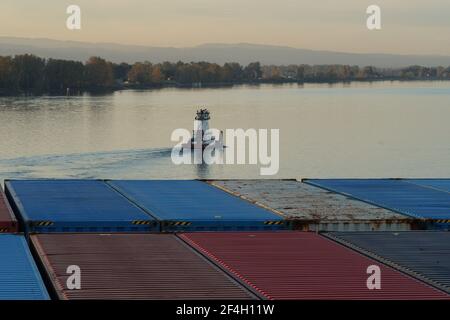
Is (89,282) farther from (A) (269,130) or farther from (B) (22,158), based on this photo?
(A) (269,130)

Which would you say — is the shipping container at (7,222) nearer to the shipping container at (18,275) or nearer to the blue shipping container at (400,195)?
the shipping container at (18,275)

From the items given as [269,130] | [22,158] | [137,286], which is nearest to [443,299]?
[137,286]

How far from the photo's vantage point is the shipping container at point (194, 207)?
27969mm

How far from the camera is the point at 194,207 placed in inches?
1231

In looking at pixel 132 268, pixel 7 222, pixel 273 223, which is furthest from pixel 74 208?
pixel 132 268

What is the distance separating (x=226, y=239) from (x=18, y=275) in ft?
23.8

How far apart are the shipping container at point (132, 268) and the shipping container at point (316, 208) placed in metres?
5.30

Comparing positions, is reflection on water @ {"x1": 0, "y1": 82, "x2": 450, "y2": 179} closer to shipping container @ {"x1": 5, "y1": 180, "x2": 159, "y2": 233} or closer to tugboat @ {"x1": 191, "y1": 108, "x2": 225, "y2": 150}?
tugboat @ {"x1": 191, "y1": 108, "x2": 225, "y2": 150}

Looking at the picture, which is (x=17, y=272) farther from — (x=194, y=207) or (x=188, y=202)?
(x=188, y=202)

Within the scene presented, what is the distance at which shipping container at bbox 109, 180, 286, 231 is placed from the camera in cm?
2797

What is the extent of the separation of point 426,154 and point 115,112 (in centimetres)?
6227

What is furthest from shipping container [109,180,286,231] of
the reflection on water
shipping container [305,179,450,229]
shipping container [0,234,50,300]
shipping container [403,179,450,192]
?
the reflection on water

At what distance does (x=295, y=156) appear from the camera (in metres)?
76.9

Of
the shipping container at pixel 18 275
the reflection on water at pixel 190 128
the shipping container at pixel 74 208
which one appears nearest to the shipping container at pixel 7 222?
the shipping container at pixel 74 208
